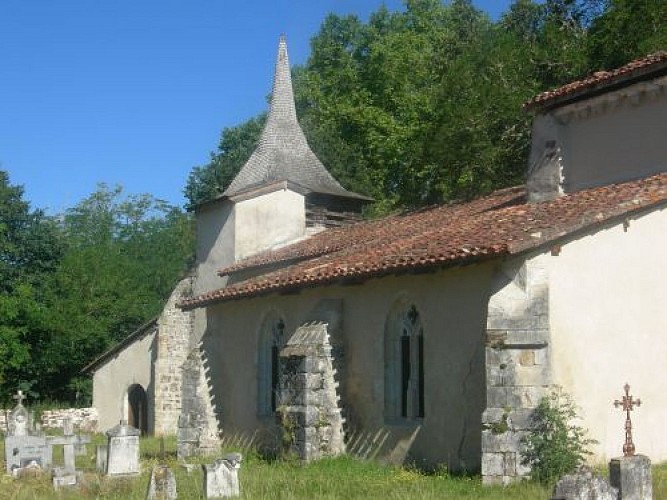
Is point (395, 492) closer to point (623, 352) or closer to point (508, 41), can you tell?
point (623, 352)

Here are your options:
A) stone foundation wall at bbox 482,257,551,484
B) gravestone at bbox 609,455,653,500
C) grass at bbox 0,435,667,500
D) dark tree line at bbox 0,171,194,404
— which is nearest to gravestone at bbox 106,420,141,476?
grass at bbox 0,435,667,500

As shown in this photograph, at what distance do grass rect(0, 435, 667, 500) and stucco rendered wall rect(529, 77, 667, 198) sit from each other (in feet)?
19.9

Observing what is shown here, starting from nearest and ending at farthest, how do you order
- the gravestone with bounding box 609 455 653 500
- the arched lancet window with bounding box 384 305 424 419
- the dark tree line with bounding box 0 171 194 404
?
the gravestone with bounding box 609 455 653 500, the arched lancet window with bounding box 384 305 424 419, the dark tree line with bounding box 0 171 194 404

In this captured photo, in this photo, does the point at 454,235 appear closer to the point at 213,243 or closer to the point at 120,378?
the point at 213,243

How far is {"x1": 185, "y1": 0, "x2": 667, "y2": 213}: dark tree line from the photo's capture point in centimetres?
3044

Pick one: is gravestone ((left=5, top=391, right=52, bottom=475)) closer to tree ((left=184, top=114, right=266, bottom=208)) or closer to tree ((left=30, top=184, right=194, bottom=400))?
tree ((left=30, top=184, right=194, bottom=400))

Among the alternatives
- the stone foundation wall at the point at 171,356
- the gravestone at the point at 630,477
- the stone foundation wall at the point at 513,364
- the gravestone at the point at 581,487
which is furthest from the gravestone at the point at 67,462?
the stone foundation wall at the point at 171,356

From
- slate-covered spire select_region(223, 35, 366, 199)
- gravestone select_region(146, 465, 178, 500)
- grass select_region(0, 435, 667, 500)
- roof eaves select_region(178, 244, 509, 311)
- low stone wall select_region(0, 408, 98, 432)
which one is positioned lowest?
low stone wall select_region(0, 408, 98, 432)

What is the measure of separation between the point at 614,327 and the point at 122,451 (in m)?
8.34

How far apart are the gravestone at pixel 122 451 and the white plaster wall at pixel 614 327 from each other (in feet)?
23.6

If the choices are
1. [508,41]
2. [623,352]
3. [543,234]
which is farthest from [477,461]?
[508,41]

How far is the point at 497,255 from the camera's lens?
46.2 feet

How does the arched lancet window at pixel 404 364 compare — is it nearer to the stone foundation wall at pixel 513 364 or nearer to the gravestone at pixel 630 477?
the stone foundation wall at pixel 513 364

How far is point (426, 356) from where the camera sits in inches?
653
